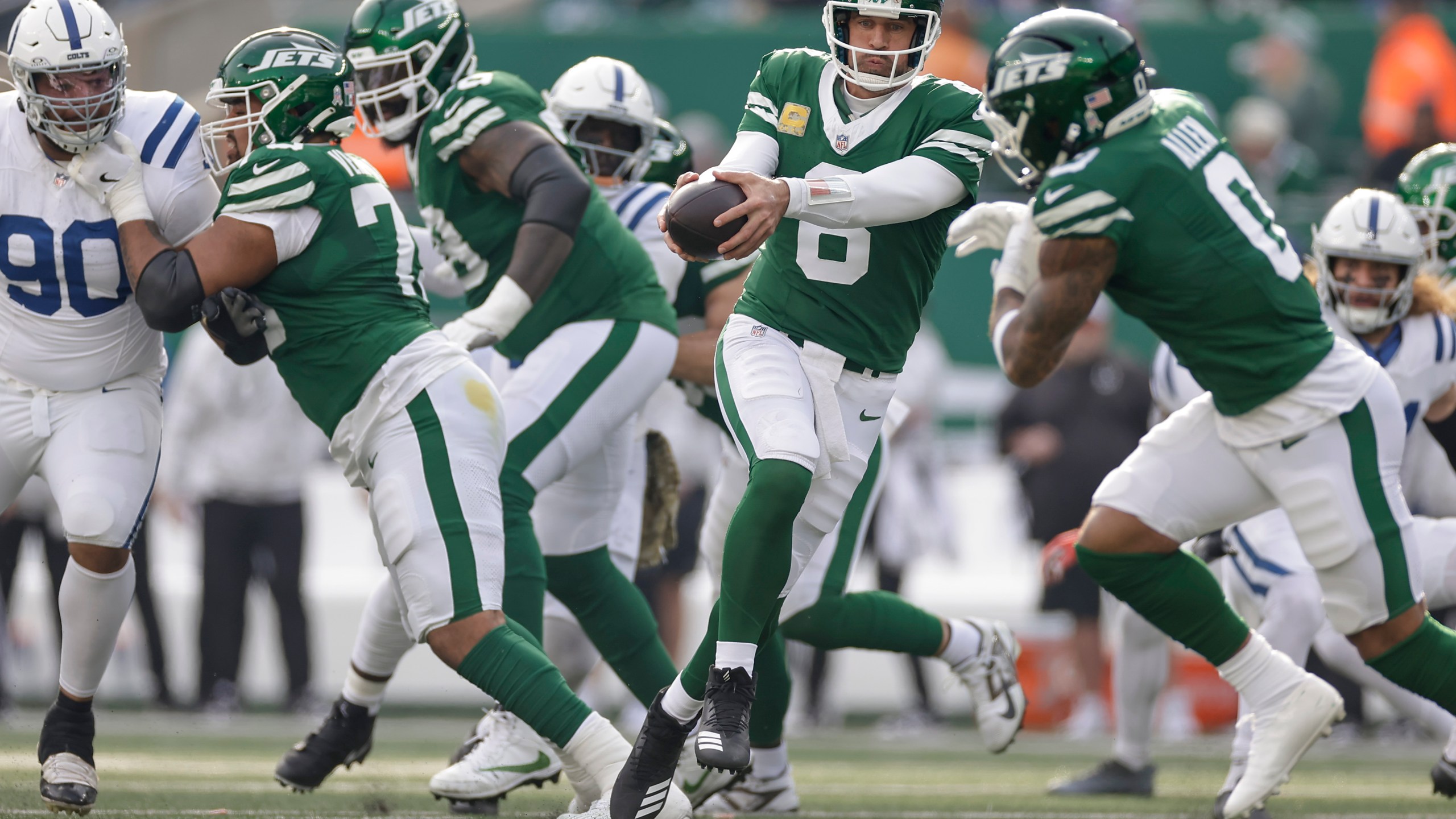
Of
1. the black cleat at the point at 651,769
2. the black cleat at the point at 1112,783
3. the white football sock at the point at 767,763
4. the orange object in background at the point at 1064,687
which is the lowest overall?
the orange object in background at the point at 1064,687

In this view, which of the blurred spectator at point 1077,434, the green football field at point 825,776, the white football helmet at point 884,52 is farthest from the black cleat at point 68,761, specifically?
the blurred spectator at point 1077,434

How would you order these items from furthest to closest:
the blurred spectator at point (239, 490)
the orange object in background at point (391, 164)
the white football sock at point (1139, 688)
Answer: the orange object in background at point (391, 164) < the blurred spectator at point (239, 490) < the white football sock at point (1139, 688)

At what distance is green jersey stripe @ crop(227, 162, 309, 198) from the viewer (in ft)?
13.0

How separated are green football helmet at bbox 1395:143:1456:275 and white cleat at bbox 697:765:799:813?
2.75 meters

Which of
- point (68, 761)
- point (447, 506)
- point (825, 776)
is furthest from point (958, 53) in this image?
point (68, 761)

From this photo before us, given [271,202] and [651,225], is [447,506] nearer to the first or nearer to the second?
[271,202]

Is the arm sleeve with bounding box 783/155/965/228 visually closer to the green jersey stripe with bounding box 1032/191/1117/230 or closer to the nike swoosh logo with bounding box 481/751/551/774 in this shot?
the green jersey stripe with bounding box 1032/191/1117/230

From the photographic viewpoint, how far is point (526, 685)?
12.8 ft

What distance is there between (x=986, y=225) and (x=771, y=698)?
1473 mm

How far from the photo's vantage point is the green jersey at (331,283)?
13.2ft

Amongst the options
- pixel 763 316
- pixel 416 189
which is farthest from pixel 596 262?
pixel 763 316

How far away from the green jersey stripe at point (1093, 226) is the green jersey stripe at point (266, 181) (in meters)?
1.74

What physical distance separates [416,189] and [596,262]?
58cm

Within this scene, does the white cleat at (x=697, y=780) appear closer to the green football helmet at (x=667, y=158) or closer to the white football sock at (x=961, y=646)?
the white football sock at (x=961, y=646)
